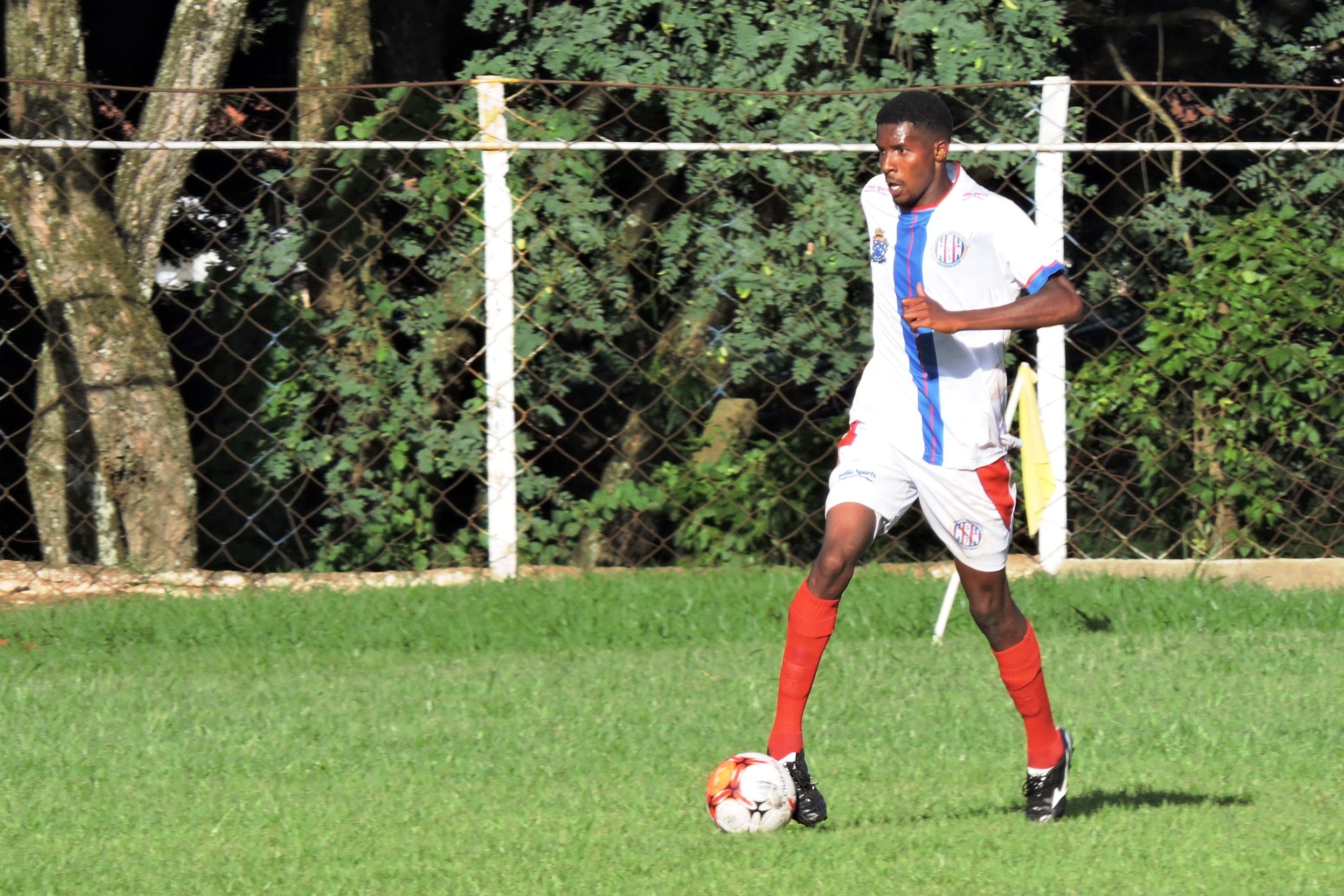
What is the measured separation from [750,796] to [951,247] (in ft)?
4.91

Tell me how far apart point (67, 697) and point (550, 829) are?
230cm

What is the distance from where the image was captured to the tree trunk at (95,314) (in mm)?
7031

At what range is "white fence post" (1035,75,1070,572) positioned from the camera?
6965 mm

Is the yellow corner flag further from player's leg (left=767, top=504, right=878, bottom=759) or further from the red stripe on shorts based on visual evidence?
player's leg (left=767, top=504, right=878, bottom=759)

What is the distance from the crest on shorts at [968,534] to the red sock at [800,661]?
1.22ft

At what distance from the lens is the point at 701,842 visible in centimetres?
400

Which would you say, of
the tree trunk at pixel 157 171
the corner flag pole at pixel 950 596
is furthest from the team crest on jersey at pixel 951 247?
the tree trunk at pixel 157 171

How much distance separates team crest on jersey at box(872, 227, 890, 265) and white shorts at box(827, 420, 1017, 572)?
0.46m

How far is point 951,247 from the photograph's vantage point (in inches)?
164

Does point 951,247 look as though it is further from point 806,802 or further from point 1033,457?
point 1033,457

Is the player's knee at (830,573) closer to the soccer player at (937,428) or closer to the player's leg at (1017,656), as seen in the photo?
the soccer player at (937,428)

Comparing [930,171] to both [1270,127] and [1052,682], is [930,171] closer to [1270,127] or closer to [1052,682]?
[1052,682]

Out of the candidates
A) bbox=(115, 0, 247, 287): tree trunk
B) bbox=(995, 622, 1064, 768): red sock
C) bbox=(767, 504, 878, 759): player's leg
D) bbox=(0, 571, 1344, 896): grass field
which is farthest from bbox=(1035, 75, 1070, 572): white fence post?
bbox=(115, 0, 247, 287): tree trunk

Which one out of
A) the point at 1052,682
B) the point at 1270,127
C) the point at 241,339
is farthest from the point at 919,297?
the point at 1270,127
